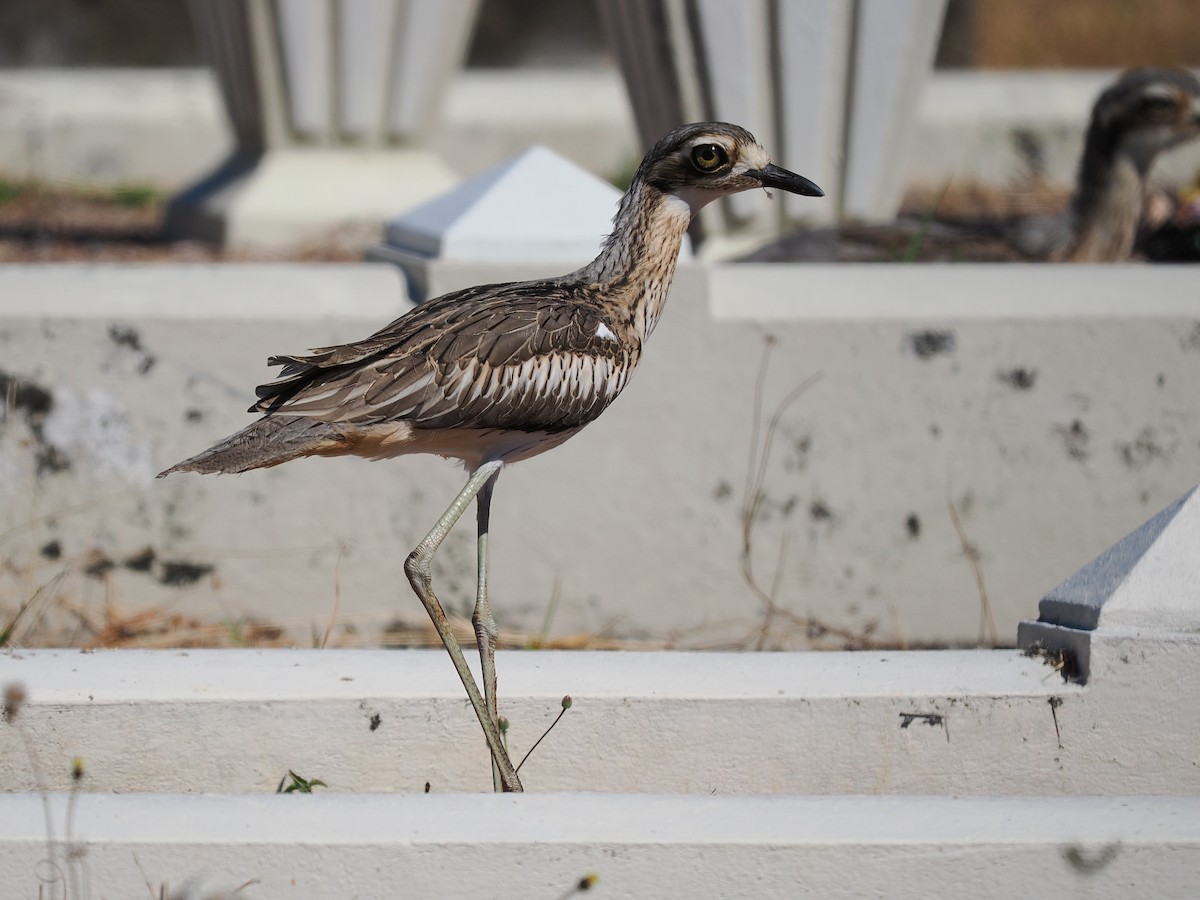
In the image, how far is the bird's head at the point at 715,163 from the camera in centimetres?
352

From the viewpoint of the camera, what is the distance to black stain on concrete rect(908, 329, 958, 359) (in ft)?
16.0

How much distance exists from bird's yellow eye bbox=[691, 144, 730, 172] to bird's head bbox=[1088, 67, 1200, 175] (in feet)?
13.6

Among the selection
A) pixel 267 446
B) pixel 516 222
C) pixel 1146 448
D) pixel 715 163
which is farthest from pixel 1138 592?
pixel 516 222

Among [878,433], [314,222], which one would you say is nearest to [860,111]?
[878,433]

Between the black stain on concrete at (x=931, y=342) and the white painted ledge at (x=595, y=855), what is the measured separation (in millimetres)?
2585

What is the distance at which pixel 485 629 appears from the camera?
342 cm

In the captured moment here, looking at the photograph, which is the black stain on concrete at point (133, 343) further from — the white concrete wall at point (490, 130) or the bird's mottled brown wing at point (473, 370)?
the white concrete wall at point (490, 130)

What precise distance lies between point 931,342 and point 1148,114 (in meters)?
2.81

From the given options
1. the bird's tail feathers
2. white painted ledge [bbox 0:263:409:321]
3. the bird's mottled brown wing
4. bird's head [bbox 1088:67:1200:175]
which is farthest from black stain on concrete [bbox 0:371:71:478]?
bird's head [bbox 1088:67:1200:175]

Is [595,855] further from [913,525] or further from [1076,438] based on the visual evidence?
[1076,438]

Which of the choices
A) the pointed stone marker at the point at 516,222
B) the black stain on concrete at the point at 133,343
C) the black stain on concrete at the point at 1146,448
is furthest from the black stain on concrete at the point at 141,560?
the black stain on concrete at the point at 1146,448

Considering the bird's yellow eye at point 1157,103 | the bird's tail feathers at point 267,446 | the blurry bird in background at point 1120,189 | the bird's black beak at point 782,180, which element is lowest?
the blurry bird in background at point 1120,189

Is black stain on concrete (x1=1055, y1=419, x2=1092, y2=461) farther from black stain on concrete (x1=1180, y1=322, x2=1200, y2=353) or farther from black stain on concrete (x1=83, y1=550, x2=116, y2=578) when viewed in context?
black stain on concrete (x1=83, y1=550, x2=116, y2=578)

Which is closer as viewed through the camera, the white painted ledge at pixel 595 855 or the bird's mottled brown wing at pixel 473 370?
the white painted ledge at pixel 595 855
